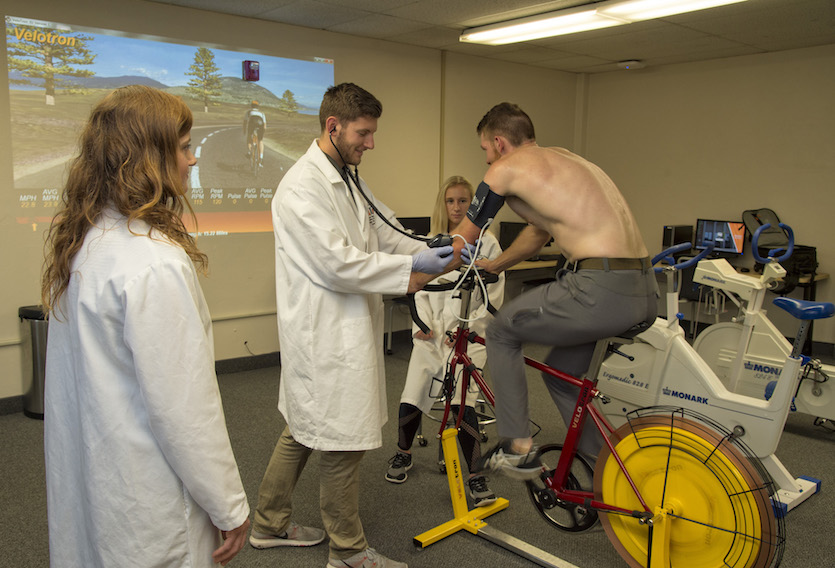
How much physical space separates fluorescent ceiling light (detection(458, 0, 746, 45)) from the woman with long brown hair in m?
Answer: 3.77

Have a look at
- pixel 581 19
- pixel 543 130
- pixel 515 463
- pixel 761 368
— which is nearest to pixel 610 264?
pixel 515 463

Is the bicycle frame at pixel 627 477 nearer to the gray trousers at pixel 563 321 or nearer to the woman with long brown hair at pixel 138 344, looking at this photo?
the gray trousers at pixel 563 321

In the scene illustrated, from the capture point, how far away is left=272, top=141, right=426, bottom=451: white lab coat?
86.5 inches

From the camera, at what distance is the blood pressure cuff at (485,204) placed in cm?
218

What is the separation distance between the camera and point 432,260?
2.19 metres

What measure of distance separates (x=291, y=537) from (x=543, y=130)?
560 centimetres

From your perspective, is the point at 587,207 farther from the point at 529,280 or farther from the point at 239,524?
the point at 529,280

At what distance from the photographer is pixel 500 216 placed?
6.85m

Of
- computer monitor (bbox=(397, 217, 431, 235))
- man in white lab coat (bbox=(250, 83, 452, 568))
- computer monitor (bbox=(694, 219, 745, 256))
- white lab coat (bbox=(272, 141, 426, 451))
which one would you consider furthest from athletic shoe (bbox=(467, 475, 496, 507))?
computer monitor (bbox=(694, 219, 745, 256))

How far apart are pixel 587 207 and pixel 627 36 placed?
385cm

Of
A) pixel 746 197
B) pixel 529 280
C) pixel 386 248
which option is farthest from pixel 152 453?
pixel 746 197

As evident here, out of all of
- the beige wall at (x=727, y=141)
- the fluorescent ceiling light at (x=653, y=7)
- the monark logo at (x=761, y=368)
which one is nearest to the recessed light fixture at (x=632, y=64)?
the beige wall at (x=727, y=141)

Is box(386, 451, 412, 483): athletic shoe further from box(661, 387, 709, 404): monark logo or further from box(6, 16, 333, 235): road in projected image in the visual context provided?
box(6, 16, 333, 235): road in projected image

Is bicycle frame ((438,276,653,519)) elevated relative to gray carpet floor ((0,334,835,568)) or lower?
elevated
